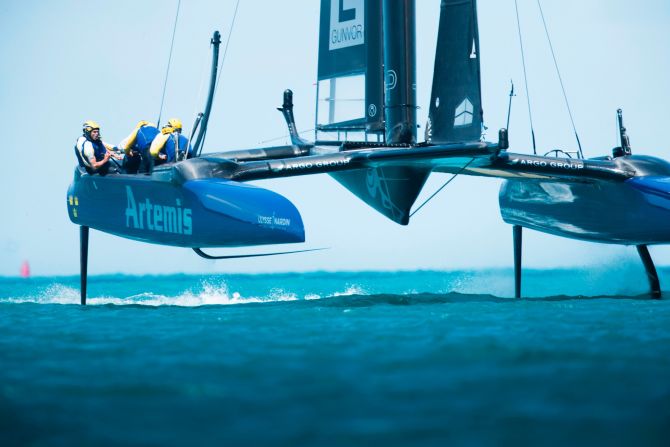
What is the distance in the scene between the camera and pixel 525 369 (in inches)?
110

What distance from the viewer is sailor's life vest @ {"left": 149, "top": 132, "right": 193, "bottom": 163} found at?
22.5 ft

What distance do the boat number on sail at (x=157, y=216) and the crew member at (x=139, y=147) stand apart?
32 cm

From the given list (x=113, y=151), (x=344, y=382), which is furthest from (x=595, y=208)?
(x=344, y=382)

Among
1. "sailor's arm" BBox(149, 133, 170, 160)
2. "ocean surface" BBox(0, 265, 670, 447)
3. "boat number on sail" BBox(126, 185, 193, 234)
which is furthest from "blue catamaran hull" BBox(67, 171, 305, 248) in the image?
"ocean surface" BBox(0, 265, 670, 447)

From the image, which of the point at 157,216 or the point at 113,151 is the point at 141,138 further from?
the point at 157,216

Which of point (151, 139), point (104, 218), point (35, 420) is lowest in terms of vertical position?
point (35, 420)

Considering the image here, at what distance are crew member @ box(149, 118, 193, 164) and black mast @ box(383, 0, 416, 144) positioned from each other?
5.19 ft

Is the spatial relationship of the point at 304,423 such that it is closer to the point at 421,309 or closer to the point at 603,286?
the point at 421,309

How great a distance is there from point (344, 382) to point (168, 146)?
15.1ft

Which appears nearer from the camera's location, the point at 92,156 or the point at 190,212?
the point at 190,212

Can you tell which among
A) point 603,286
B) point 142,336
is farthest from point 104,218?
point 603,286

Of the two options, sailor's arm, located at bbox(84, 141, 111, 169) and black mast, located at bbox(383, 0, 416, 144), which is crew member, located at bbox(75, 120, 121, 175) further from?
black mast, located at bbox(383, 0, 416, 144)

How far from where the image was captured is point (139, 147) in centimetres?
704

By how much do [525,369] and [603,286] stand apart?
20.3 ft
